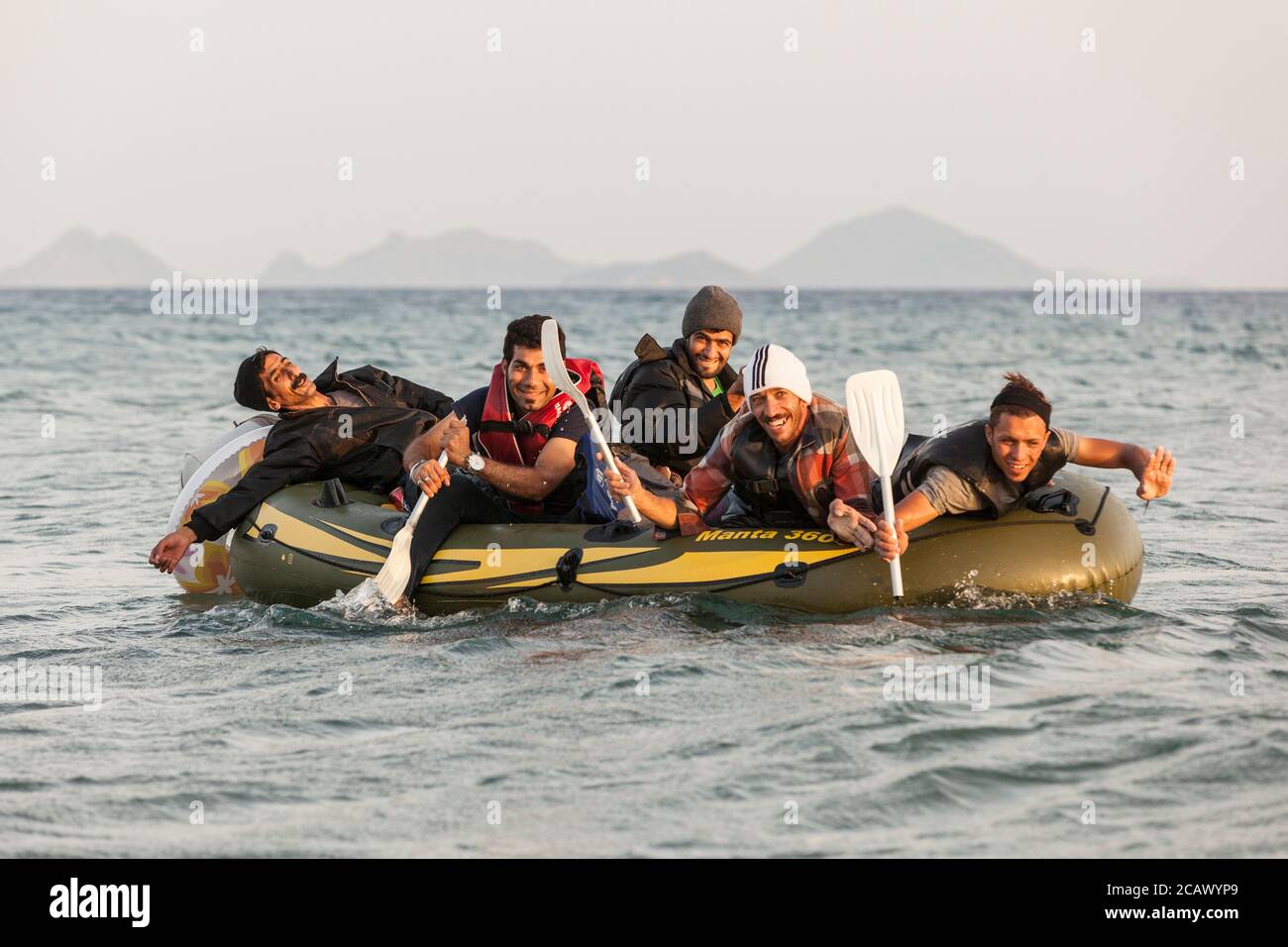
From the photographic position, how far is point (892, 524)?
5.95m

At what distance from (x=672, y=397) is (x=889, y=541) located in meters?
1.90

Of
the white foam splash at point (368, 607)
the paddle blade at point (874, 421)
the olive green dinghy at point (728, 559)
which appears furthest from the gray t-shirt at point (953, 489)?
the white foam splash at point (368, 607)

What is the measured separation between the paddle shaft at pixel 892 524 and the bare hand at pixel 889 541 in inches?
0.9

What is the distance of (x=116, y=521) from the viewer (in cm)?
1020

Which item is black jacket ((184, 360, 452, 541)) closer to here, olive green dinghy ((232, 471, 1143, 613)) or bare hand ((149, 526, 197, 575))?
olive green dinghy ((232, 471, 1143, 613))

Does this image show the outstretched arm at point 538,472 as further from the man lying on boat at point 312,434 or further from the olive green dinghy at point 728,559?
the man lying on boat at point 312,434

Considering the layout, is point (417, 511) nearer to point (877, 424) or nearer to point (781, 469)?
point (781, 469)

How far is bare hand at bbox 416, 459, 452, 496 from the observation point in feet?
21.4

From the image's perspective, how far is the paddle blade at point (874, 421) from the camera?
604cm

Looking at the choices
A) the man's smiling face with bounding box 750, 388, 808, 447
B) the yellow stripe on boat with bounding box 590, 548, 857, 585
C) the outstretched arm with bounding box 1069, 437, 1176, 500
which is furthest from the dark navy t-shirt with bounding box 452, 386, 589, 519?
the outstretched arm with bounding box 1069, 437, 1176, 500

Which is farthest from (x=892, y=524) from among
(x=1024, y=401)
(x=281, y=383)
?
(x=281, y=383)
